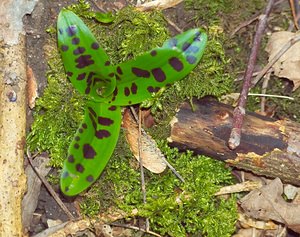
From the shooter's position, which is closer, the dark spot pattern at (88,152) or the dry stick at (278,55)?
the dark spot pattern at (88,152)

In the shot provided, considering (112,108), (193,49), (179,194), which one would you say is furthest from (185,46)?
(179,194)

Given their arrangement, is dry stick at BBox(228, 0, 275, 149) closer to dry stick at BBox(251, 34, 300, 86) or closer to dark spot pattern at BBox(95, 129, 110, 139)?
dry stick at BBox(251, 34, 300, 86)

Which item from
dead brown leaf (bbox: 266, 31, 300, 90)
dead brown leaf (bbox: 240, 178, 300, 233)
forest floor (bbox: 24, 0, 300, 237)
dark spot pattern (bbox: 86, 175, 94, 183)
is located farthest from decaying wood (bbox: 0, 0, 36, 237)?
dead brown leaf (bbox: 266, 31, 300, 90)

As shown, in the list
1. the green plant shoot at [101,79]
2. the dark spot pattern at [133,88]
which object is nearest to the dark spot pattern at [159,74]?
the green plant shoot at [101,79]

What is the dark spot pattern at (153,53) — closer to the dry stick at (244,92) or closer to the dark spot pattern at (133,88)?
the dark spot pattern at (133,88)

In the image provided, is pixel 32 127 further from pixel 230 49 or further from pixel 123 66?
pixel 230 49

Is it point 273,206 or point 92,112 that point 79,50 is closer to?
point 92,112
